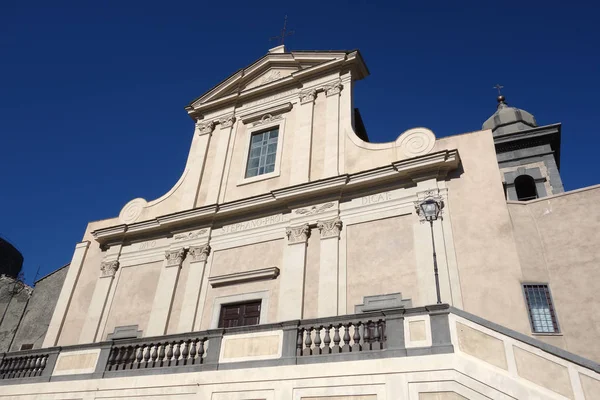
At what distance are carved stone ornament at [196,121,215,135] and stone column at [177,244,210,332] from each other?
17.5 feet

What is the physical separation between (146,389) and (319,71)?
11.7 m

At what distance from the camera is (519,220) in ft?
39.4

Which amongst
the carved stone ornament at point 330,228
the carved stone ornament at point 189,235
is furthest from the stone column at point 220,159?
the carved stone ornament at point 330,228

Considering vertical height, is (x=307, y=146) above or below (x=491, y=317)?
above

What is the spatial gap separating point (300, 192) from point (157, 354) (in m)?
5.91

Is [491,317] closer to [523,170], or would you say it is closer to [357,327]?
[357,327]

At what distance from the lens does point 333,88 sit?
16.8 metres

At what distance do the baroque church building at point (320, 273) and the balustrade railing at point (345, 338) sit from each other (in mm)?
35

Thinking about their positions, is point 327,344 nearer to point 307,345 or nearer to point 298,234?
point 307,345

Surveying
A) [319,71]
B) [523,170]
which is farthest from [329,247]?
[523,170]

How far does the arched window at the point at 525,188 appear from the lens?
70.8ft

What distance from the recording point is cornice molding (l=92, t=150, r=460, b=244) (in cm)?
1287

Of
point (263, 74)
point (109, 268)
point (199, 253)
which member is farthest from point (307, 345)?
point (263, 74)

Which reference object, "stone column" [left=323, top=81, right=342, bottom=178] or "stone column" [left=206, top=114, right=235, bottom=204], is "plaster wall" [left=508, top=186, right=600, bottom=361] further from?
"stone column" [left=206, top=114, right=235, bottom=204]
